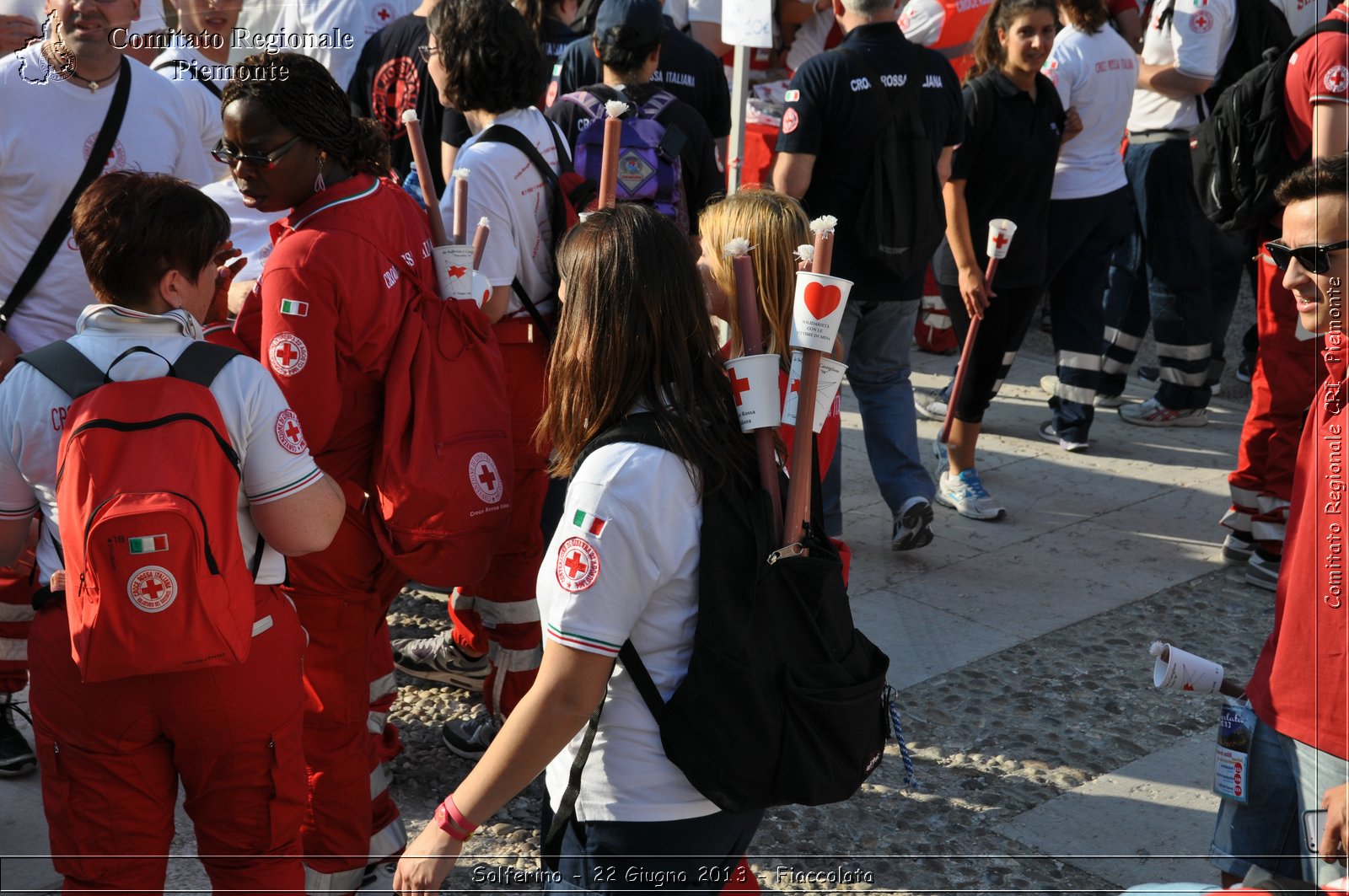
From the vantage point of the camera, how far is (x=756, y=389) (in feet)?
7.07

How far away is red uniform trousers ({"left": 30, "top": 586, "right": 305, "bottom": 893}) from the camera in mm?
2479

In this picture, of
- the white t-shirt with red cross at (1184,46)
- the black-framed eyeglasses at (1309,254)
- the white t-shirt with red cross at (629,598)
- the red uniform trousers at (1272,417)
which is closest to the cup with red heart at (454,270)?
the white t-shirt with red cross at (629,598)

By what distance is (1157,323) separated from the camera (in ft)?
22.6

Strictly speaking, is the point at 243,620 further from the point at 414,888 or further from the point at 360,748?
the point at 360,748

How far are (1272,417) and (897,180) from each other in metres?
1.86

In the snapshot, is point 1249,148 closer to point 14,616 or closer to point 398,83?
point 398,83

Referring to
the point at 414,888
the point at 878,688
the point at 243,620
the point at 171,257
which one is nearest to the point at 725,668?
the point at 878,688

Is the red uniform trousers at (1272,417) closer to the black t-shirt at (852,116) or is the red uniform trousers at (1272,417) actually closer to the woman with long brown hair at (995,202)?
the woman with long brown hair at (995,202)

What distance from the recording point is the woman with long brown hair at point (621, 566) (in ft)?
6.73

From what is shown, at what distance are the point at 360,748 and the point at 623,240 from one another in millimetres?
1674

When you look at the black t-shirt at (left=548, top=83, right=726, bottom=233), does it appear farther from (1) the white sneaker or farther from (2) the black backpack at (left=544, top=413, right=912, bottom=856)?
(2) the black backpack at (left=544, top=413, right=912, bottom=856)

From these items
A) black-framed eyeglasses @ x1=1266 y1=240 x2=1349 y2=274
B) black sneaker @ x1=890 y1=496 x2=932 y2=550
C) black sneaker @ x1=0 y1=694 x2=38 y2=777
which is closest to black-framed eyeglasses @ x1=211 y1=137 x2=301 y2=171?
black sneaker @ x1=0 y1=694 x2=38 y2=777

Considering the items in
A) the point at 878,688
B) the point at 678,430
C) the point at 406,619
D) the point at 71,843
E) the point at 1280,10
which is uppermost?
the point at 1280,10

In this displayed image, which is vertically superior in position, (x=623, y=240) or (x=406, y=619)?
(x=623, y=240)
